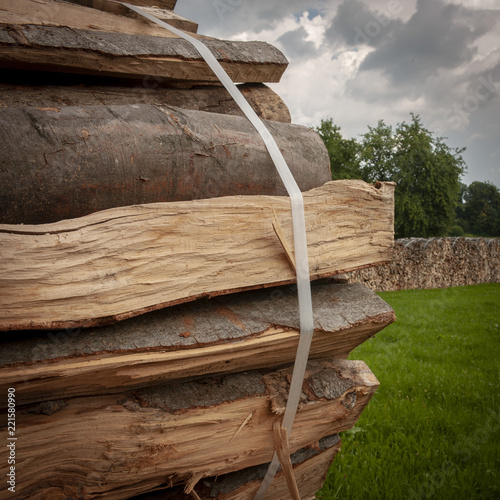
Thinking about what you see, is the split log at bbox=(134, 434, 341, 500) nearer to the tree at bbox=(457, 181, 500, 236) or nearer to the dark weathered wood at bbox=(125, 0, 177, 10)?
the dark weathered wood at bbox=(125, 0, 177, 10)

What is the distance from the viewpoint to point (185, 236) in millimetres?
1469

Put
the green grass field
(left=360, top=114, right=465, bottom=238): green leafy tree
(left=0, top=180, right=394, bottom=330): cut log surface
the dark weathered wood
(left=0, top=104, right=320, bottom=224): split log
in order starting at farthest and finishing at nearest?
(left=360, top=114, right=465, bottom=238): green leafy tree
the green grass field
the dark weathered wood
(left=0, top=104, right=320, bottom=224): split log
(left=0, top=180, right=394, bottom=330): cut log surface

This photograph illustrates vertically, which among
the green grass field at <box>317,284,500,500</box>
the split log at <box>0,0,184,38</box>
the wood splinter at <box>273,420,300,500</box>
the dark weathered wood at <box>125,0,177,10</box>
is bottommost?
the green grass field at <box>317,284,500,500</box>

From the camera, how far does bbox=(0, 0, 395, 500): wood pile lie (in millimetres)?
1299

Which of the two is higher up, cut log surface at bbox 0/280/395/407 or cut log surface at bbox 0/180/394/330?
cut log surface at bbox 0/180/394/330

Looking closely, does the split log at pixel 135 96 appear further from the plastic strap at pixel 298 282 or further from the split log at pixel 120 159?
the plastic strap at pixel 298 282

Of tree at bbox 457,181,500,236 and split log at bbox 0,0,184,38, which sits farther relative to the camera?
tree at bbox 457,181,500,236

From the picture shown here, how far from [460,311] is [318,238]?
7.65 m

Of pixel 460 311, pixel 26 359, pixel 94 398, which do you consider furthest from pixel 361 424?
pixel 460 311

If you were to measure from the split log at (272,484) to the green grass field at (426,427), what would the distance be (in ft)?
1.92

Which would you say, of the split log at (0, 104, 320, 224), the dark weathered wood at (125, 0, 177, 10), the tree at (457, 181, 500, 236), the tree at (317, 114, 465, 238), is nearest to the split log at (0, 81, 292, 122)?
the split log at (0, 104, 320, 224)

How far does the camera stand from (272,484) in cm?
195

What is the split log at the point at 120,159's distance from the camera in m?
1.36

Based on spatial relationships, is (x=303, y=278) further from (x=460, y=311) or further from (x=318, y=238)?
(x=460, y=311)
